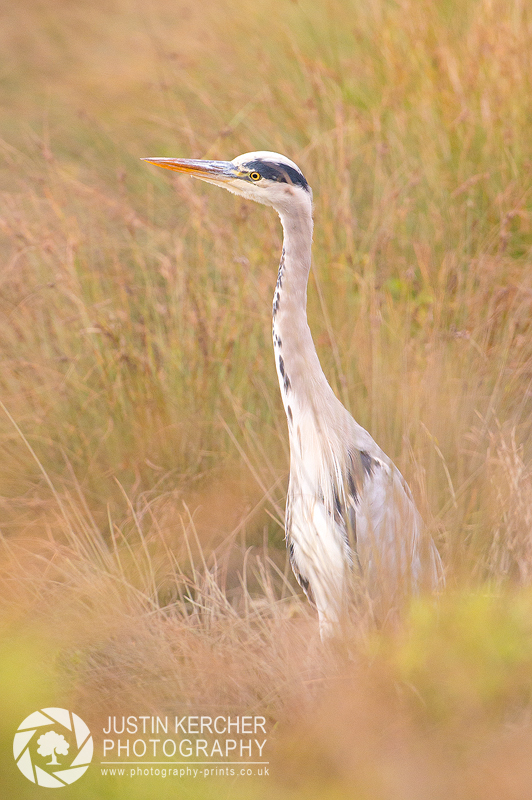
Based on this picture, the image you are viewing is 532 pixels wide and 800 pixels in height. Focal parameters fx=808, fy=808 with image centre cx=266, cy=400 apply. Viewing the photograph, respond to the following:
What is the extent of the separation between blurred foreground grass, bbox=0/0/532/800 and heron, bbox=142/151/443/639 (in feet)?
0.35

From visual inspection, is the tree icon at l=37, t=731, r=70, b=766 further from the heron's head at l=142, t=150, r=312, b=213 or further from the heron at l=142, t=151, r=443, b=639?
the heron's head at l=142, t=150, r=312, b=213

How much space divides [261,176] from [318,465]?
0.79m

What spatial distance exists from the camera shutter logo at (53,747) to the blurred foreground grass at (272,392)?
3cm

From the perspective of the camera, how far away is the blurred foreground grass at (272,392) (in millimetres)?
1650

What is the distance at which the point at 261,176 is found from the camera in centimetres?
214

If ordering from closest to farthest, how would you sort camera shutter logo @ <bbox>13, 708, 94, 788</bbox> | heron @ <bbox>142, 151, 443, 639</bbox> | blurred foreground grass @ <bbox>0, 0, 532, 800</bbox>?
1. camera shutter logo @ <bbox>13, 708, 94, 788</bbox>
2. blurred foreground grass @ <bbox>0, 0, 532, 800</bbox>
3. heron @ <bbox>142, 151, 443, 639</bbox>

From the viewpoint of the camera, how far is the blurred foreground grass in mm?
→ 1650

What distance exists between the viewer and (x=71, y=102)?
504cm

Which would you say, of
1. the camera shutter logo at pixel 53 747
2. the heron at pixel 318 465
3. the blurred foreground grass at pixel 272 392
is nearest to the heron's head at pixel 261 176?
the heron at pixel 318 465

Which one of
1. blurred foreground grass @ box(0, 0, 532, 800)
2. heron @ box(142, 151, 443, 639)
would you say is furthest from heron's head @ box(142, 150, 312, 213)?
blurred foreground grass @ box(0, 0, 532, 800)

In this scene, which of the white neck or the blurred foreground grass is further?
the white neck

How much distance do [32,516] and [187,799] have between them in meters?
1.25

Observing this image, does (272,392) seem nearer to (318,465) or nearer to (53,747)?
Answer: (318,465)

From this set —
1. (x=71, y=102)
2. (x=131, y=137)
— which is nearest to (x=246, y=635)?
(x=131, y=137)
